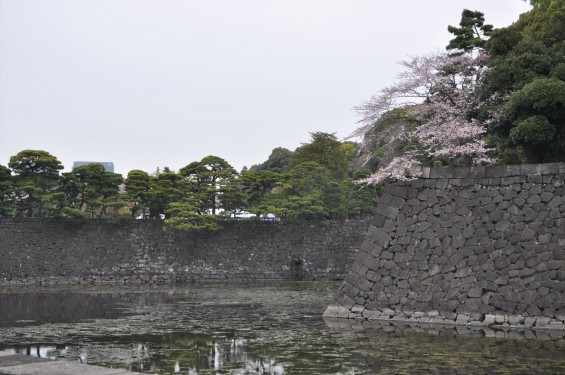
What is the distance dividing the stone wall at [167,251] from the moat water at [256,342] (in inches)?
400

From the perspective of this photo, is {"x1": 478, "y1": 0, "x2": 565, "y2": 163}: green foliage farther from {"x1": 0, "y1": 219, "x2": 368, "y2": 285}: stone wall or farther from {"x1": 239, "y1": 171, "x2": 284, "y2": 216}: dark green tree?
{"x1": 239, "y1": 171, "x2": 284, "y2": 216}: dark green tree

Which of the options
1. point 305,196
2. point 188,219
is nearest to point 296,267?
point 305,196

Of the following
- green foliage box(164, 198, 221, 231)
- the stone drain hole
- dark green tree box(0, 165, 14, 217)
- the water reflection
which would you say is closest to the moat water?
the water reflection

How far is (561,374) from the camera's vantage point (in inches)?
281

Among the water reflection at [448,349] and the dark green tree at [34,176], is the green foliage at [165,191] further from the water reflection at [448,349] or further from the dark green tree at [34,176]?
the water reflection at [448,349]

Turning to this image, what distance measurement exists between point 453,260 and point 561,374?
16.8 feet

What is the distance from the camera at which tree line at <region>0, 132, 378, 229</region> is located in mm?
27641

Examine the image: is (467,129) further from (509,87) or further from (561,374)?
(561,374)

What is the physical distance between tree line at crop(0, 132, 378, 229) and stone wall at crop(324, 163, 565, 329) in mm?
14875

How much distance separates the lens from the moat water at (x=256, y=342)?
7.93 meters

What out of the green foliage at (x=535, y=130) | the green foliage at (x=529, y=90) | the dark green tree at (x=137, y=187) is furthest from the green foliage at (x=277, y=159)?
the green foliage at (x=535, y=130)

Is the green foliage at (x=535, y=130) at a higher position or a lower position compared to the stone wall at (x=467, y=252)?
higher

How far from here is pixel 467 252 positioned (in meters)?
12.1

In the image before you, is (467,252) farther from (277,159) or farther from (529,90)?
(277,159)
